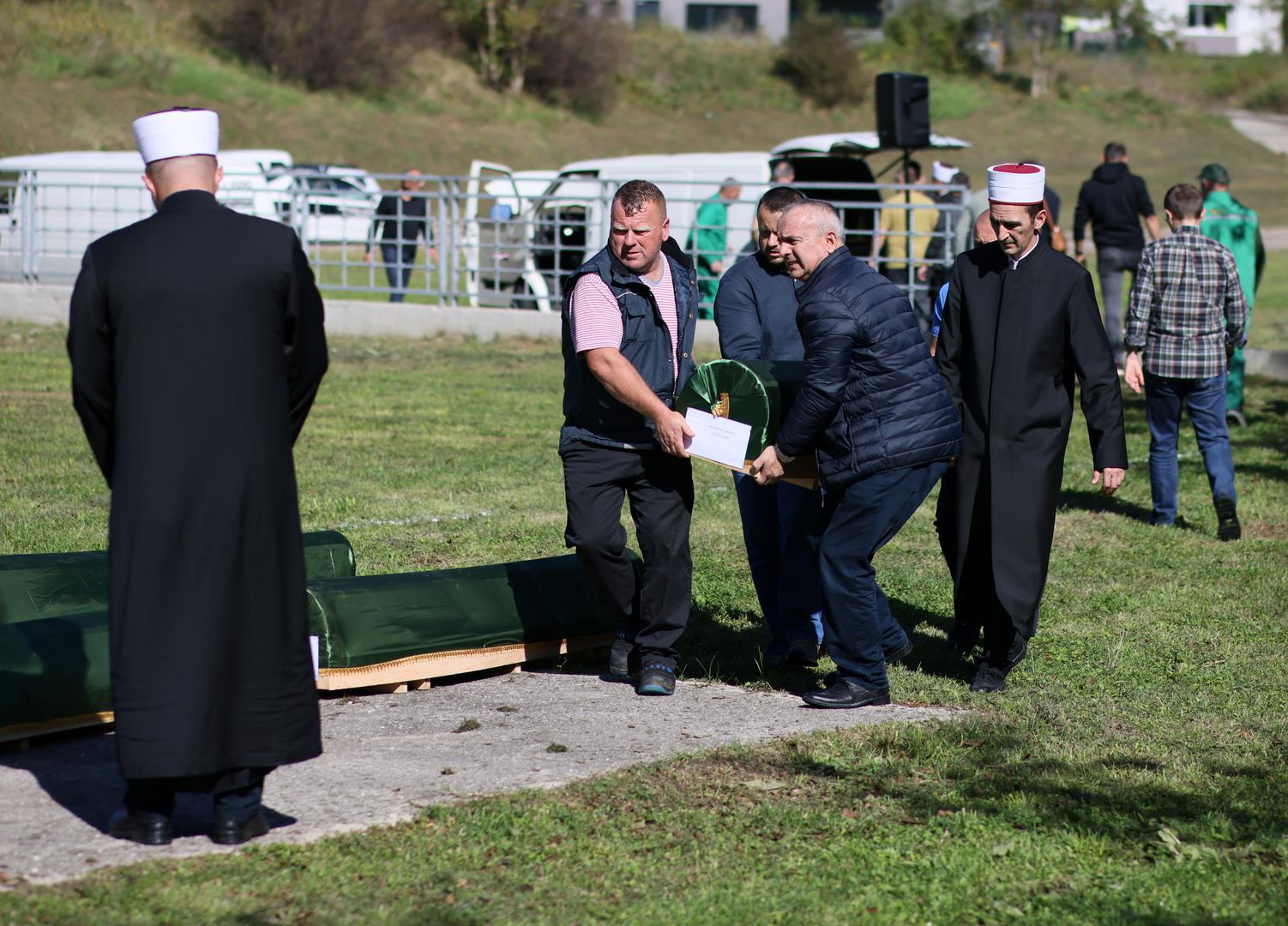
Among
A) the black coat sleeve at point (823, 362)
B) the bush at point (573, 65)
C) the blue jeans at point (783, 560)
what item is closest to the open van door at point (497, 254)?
the blue jeans at point (783, 560)

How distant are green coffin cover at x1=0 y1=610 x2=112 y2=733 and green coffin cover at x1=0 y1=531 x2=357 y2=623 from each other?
0.40 metres

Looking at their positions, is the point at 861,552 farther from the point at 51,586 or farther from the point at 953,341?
the point at 51,586

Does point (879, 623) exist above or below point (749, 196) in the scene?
below

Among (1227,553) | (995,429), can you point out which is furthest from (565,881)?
(1227,553)

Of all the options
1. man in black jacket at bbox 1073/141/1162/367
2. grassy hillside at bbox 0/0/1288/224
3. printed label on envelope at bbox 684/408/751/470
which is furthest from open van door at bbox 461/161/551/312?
grassy hillside at bbox 0/0/1288/224

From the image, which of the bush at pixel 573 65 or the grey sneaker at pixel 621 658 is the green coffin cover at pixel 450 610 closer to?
the grey sneaker at pixel 621 658

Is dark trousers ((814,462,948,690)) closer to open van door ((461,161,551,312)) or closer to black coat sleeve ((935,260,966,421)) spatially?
black coat sleeve ((935,260,966,421))

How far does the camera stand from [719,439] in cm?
573

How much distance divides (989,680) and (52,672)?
10.6 ft

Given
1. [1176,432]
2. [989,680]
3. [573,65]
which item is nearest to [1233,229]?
[1176,432]

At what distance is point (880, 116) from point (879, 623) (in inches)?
573

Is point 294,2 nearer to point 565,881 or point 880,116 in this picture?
point 880,116

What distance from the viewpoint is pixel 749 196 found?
20484 mm

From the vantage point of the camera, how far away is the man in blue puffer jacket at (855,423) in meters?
5.56
